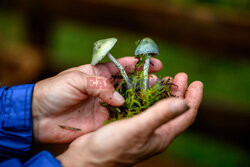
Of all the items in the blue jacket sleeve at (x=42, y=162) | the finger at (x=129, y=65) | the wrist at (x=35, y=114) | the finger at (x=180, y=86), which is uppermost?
the finger at (x=129, y=65)

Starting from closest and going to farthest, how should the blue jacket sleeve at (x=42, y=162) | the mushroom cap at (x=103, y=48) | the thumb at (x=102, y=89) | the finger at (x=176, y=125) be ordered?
the blue jacket sleeve at (x=42, y=162)
the finger at (x=176, y=125)
the thumb at (x=102, y=89)
the mushroom cap at (x=103, y=48)

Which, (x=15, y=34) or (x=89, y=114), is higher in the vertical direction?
(x=15, y=34)

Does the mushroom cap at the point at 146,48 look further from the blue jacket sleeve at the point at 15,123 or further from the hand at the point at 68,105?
the blue jacket sleeve at the point at 15,123

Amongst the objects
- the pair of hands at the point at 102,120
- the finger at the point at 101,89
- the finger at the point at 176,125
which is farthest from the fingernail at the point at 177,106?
the finger at the point at 101,89

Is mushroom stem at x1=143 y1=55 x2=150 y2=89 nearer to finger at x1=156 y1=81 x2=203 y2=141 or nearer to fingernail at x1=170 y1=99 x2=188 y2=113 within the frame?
finger at x1=156 y1=81 x2=203 y2=141

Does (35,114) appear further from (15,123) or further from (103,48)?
(103,48)

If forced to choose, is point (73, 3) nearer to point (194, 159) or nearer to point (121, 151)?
point (121, 151)

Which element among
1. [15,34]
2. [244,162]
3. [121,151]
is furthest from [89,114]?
[15,34]

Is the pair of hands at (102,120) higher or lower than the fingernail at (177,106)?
lower
